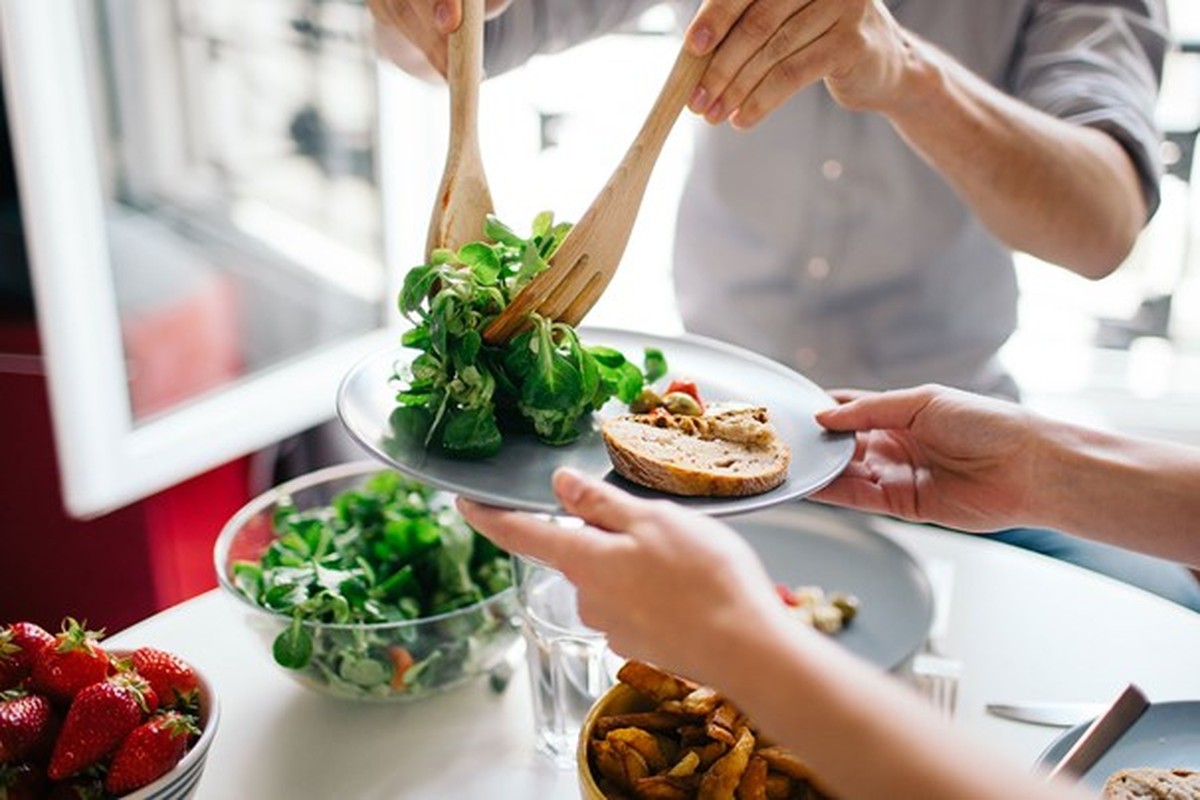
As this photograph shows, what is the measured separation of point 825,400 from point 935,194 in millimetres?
725

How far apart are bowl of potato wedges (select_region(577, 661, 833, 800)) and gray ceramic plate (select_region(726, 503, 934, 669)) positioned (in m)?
0.26

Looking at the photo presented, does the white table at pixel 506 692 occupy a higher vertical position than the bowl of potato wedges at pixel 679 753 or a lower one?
lower

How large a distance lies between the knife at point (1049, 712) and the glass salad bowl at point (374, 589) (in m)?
0.43

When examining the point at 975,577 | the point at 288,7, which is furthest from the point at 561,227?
the point at 288,7

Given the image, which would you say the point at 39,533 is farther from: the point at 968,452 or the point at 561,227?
the point at 968,452

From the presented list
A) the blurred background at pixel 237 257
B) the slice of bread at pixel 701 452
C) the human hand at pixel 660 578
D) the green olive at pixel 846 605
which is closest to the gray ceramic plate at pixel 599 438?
the slice of bread at pixel 701 452

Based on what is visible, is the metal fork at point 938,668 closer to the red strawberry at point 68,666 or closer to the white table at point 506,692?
the white table at point 506,692

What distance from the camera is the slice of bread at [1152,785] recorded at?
88cm

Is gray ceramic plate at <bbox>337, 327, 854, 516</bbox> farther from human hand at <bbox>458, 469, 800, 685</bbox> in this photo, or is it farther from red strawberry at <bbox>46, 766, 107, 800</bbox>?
red strawberry at <bbox>46, 766, 107, 800</bbox>

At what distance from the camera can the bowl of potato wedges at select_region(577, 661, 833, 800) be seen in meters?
0.86

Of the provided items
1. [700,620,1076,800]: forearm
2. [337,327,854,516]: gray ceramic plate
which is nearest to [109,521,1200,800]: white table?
[337,327,854,516]: gray ceramic plate

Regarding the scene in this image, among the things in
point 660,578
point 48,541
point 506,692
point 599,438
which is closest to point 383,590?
point 506,692

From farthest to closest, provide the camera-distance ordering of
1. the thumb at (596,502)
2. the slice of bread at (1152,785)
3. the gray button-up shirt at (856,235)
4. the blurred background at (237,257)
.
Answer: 1. the blurred background at (237,257)
2. the gray button-up shirt at (856,235)
3. the slice of bread at (1152,785)
4. the thumb at (596,502)

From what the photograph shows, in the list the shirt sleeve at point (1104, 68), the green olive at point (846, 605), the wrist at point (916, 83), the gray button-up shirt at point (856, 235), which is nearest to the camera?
the green olive at point (846, 605)
